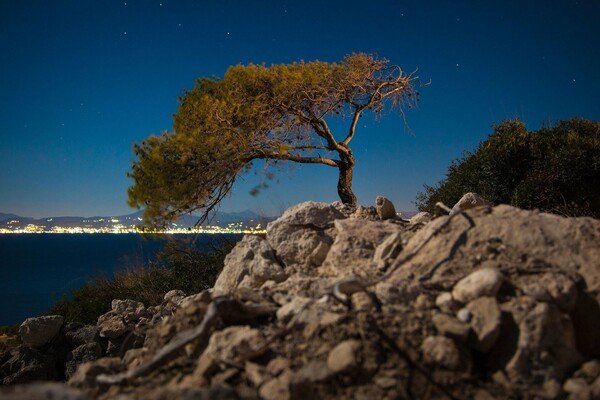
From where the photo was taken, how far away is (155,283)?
444 inches

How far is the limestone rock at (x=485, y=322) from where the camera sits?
2.54 m

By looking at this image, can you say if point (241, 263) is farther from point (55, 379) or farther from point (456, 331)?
point (55, 379)

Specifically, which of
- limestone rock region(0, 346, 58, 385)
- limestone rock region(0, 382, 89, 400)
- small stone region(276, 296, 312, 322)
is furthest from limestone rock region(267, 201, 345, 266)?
limestone rock region(0, 346, 58, 385)

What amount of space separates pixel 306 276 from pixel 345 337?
1.40 meters

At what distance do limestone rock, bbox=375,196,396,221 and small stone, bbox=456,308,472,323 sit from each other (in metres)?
2.50

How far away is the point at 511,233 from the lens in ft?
11.0

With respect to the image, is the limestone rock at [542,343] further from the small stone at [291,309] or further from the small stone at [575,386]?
the small stone at [291,309]

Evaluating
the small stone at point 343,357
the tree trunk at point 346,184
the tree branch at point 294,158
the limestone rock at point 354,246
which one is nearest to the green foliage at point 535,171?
the tree trunk at point 346,184

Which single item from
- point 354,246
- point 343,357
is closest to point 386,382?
point 343,357

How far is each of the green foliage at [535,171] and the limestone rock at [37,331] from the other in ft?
30.3

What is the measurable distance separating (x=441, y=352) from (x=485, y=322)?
397mm

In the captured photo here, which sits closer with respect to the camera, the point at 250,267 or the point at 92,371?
the point at 92,371

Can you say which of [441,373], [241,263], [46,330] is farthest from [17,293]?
[441,373]

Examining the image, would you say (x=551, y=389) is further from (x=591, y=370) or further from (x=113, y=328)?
(x=113, y=328)
